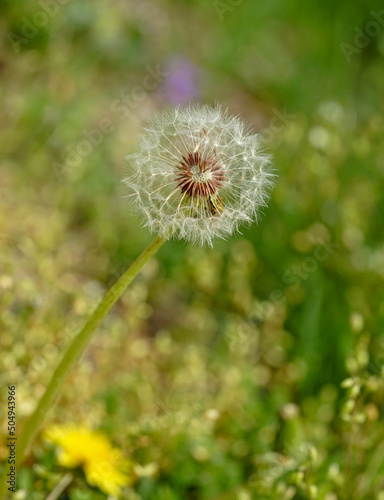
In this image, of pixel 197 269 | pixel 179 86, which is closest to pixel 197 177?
pixel 197 269

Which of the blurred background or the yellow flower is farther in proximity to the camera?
the blurred background

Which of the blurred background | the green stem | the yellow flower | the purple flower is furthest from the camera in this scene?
the purple flower

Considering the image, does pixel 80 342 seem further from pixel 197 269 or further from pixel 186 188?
pixel 197 269

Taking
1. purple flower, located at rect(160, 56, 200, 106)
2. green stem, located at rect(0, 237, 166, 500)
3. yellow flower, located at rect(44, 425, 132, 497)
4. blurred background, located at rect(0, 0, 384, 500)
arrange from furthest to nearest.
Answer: purple flower, located at rect(160, 56, 200, 106) < blurred background, located at rect(0, 0, 384, 500) < yellow flower, located at rect(44, 425, 132, 497) < green stem, located at rect(0, 237, 166, 500)

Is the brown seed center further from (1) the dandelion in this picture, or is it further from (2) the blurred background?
(2) the blurred background

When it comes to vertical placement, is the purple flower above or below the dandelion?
above

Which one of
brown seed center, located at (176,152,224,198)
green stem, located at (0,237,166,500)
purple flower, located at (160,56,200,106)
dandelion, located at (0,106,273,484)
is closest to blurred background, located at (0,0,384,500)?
purple flower, located at (160,56,200,106)

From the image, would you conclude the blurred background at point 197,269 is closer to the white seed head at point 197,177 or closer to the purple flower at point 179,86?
the purple flower at point 179,86
